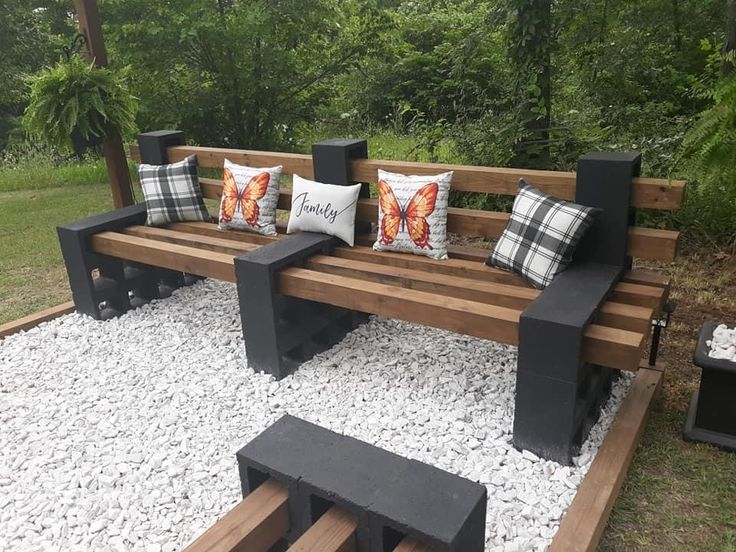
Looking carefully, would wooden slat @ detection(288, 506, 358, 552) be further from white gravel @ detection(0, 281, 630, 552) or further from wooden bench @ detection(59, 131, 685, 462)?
wooden bench @ detection(59, 131, 685, 462)

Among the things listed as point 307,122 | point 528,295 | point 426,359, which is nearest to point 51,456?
point 426,359

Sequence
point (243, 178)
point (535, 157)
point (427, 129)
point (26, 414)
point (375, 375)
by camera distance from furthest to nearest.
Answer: point (427, 129)
point (535, 157)
point (243, 178)
point (375, 375)
point (26, 414)

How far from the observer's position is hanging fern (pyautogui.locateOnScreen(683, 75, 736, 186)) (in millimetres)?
2035

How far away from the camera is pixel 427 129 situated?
579 cm

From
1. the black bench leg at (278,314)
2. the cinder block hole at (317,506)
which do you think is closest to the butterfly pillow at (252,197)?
the black bench leg at (278,314)

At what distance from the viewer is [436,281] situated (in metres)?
2.64

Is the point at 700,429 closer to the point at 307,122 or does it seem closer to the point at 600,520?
the point at 600,520

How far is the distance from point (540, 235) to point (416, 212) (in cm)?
62

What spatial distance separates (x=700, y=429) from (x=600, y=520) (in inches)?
28.2

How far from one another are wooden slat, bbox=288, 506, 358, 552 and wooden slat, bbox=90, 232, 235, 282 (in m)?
1.84

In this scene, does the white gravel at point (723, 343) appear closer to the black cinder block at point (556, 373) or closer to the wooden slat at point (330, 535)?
the black cinder block at point (556, 373)

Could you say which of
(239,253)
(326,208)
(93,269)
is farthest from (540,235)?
(93,269)

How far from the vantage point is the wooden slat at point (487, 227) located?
2.43 meters

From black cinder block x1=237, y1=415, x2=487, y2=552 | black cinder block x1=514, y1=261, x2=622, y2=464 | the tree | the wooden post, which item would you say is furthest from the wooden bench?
the tree
